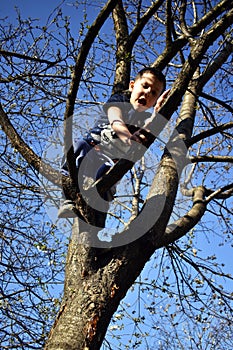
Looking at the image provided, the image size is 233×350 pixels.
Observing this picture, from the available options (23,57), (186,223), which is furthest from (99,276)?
(23,57)

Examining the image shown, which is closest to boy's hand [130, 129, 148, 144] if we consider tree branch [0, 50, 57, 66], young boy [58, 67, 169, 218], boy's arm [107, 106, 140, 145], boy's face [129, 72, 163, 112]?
boy's arm [107, 106, 140, 145]

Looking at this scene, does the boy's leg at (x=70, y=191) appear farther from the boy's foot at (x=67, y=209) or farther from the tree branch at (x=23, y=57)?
the tree branch at (x=23, y=57)

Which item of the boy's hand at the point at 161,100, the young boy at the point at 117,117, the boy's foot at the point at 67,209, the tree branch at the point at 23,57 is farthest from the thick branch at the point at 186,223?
the tree branch at the point at 23,57

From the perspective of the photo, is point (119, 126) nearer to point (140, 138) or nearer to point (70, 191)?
point (140, 138)

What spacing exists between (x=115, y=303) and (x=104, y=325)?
14cm

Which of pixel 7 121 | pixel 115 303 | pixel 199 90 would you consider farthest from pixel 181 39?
pixel 115 303

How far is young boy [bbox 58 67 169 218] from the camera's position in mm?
2850

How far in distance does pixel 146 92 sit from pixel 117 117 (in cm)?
37

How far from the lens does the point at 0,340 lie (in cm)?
441

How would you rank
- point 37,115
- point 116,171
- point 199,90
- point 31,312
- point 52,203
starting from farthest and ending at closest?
A: 1. point 31,312
2. point 37,115
3. point 199,90
4. point 52,203
5. point 116,171

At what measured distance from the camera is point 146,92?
297 centimetres

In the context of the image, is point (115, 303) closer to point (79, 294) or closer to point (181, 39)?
point (79, 294)

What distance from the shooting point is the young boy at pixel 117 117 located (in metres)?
2.85

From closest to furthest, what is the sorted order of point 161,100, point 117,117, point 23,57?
1. point 117,117
2. point 161,100
3. point 23,57
